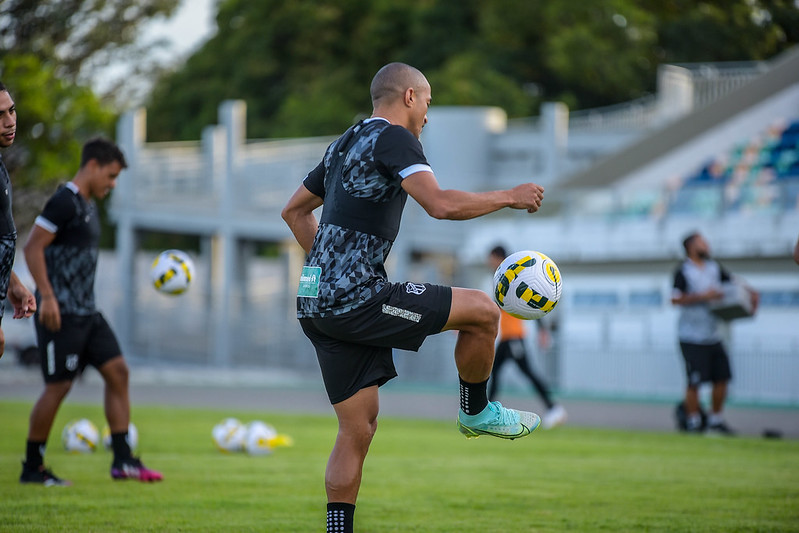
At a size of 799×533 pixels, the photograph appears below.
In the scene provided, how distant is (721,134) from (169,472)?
25.0 metres

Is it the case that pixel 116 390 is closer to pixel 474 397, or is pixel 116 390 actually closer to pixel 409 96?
pixel 474 397

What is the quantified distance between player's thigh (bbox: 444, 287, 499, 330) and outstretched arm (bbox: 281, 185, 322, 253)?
893mm

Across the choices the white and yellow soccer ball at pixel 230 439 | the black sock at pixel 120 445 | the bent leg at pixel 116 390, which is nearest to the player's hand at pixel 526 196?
the bent leg at pixel 116 390

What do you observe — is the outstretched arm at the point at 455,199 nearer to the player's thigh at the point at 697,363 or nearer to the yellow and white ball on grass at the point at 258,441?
the yellow and white ball on grass at the point at 258,441

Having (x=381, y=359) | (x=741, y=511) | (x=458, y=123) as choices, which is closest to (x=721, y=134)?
(x=458, y=123)

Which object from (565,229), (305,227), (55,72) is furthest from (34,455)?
(55,72)

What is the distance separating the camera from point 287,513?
7.39 m

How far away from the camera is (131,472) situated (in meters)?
8.78

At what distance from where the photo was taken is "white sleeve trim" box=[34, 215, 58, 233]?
825cm

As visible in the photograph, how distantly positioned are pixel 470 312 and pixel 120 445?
408 cm

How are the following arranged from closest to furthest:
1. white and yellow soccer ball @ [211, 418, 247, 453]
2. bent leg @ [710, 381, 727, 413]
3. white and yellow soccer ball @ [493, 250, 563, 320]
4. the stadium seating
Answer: white and yellow soccer ball @ [493, 250, 563, 320]
white and yellow soccer ball @ [211, 418, 247, 453]
bent leg @ [710, 381, 727, 413]
the stadium seating

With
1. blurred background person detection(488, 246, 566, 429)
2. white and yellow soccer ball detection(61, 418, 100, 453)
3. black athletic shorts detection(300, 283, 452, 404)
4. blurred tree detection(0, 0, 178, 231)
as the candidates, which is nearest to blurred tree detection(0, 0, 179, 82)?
blurred tree detection(0, 0, 178, 231)

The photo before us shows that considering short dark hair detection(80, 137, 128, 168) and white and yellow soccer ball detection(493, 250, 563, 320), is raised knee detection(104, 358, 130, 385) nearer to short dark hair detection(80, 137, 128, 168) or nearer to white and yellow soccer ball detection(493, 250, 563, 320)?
short dark hair detection(80, 137, 128, 168)

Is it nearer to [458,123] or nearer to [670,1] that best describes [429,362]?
[458,123]
